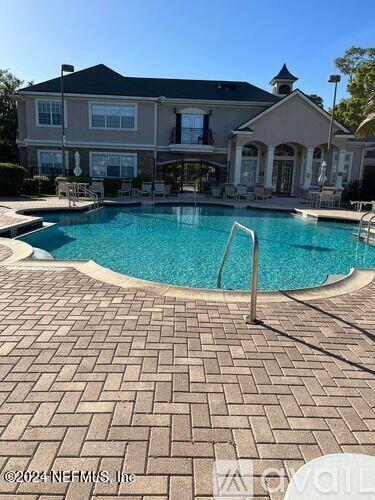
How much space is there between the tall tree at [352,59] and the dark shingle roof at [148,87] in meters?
20.3

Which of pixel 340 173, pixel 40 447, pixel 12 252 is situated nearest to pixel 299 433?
pixel 40 447

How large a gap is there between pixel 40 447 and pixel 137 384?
0.88 metres

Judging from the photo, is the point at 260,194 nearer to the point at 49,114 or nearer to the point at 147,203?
the point at 147,203

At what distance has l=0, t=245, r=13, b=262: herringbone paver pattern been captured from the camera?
7.05m

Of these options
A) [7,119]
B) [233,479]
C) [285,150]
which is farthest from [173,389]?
[7,119]

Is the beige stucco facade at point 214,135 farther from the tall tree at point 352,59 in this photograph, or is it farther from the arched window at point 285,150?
the tall tree at point 352,59

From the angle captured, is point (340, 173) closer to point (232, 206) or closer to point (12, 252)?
point (232, 206)

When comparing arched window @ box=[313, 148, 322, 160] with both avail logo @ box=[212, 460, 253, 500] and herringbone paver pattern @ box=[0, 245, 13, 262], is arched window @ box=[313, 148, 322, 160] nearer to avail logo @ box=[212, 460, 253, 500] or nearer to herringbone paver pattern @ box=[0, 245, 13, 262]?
herringbone paver pattern @ box=[0, 245, 13, 262]

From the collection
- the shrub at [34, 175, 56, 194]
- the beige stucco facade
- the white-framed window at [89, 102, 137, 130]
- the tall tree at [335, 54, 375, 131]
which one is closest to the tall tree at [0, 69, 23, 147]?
the beige stucco facade

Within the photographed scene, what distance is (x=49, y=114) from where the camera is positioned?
23.6 metres

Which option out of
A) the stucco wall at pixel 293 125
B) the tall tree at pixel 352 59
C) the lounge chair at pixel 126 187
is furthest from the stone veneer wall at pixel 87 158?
the tall tree at pixel 352 59

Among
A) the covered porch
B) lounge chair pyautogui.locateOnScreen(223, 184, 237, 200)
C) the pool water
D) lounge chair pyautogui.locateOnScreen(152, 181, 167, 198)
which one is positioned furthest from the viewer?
the covered porch

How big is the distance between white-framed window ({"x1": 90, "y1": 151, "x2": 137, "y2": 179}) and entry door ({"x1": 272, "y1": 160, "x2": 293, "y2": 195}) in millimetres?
10176

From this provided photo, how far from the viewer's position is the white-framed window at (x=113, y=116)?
→ 23.7 meters
